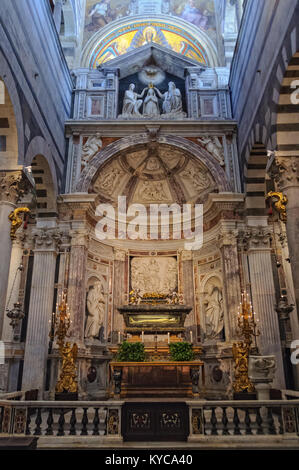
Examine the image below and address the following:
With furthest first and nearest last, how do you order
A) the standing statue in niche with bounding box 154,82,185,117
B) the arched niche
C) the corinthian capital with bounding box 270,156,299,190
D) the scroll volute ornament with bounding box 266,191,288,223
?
1. the standing statue in niche with bounding box 154,82,185,117
2. the arched niche
3. the corinthian capital with bounding box 270,156,299,190
4. the scroll volute ornament with bounding box 266,191,288,223

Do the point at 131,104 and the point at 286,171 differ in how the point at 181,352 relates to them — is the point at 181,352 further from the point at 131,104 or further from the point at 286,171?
the point at 131,104

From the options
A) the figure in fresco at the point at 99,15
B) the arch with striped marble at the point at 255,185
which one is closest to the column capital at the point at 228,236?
the arch with striped marble at the point at 255,185

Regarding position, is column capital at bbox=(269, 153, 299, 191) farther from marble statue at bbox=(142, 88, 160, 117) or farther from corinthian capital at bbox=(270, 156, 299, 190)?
marble statue at bbox=(142, 88, 160, 117)

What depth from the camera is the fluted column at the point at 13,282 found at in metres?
12.5

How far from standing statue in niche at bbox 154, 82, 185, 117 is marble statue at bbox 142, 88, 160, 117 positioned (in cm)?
35

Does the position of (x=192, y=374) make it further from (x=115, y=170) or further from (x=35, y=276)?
(x=115, y=170)

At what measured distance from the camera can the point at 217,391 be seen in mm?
12656

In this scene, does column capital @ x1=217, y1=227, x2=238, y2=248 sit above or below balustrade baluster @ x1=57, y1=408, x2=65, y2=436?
above

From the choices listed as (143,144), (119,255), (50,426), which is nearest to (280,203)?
(50,426)

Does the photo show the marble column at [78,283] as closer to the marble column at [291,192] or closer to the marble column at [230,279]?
the marble column at [230,279]

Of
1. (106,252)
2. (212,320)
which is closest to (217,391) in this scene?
(212,320)

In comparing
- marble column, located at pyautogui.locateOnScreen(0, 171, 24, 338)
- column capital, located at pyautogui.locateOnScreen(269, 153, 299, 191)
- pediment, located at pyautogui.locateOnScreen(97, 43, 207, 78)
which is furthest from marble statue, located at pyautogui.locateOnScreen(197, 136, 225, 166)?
marble column, located at pyautogui.locateOnScreen(0, 171, 24, 338)

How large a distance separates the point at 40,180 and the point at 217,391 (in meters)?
9.17

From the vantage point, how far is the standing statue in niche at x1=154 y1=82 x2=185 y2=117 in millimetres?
15336
